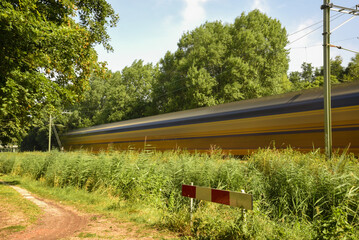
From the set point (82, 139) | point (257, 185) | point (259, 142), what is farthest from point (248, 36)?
point (257, 185)

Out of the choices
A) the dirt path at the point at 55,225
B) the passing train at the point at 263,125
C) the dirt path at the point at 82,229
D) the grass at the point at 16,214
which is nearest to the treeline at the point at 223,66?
the passing train at the point at 263,125

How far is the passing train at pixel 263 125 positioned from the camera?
10188mm

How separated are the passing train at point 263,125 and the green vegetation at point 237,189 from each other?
2.83m

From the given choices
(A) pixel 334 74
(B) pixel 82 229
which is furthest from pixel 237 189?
(A) pixel 334 74

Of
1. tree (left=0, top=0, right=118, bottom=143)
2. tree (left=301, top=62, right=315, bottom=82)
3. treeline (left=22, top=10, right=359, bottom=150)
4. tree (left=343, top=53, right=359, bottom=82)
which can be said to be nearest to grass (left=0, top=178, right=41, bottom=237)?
tree (left=0, top=0, right=118, bottom=143)

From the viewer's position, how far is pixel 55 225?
5.83 m

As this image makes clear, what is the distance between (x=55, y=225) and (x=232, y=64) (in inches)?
988

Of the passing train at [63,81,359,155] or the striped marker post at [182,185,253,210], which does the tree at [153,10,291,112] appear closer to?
the passing train at [63,81,359,155]

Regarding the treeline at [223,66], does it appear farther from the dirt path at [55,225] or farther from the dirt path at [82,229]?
the dirt path at [82,229]

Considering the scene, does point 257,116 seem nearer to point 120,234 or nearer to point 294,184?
point 294,184

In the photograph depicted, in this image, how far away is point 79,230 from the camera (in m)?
5.41

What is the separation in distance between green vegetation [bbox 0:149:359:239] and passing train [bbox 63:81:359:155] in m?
2.83

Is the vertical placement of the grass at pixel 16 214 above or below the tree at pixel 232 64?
below

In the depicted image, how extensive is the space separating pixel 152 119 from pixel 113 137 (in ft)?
17.8
